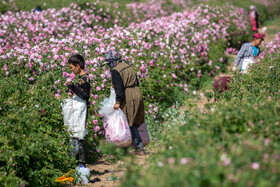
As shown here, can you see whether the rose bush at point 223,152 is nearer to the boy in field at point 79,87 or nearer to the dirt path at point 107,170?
the dirt path at point 107,170

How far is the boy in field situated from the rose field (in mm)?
141

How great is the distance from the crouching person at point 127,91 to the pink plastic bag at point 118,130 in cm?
14

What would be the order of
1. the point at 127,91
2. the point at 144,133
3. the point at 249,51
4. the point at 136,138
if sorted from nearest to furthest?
the point at 127,91 → the point at 136,138 → the point at 144,133 → the point at 249,51

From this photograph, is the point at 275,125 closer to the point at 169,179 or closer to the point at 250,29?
the point at 169,179

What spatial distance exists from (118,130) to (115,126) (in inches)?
3.0

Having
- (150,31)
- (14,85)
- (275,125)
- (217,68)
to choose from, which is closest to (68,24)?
(150,31)

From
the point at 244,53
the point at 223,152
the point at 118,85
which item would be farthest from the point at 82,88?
the point at 244,53

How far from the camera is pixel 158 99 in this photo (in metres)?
7.44

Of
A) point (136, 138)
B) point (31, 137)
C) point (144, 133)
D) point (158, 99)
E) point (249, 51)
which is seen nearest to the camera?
point (31, 137)

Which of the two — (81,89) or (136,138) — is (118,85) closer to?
(81,89)

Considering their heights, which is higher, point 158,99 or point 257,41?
point 257,41

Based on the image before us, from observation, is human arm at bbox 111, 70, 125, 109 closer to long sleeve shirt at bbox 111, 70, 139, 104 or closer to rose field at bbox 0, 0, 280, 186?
long sleeve shirt at bbox 111, 70, 139, 104

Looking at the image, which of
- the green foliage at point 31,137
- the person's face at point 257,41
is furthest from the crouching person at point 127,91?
the person's face at point 257,41

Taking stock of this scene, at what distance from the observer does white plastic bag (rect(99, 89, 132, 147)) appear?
5.20m
